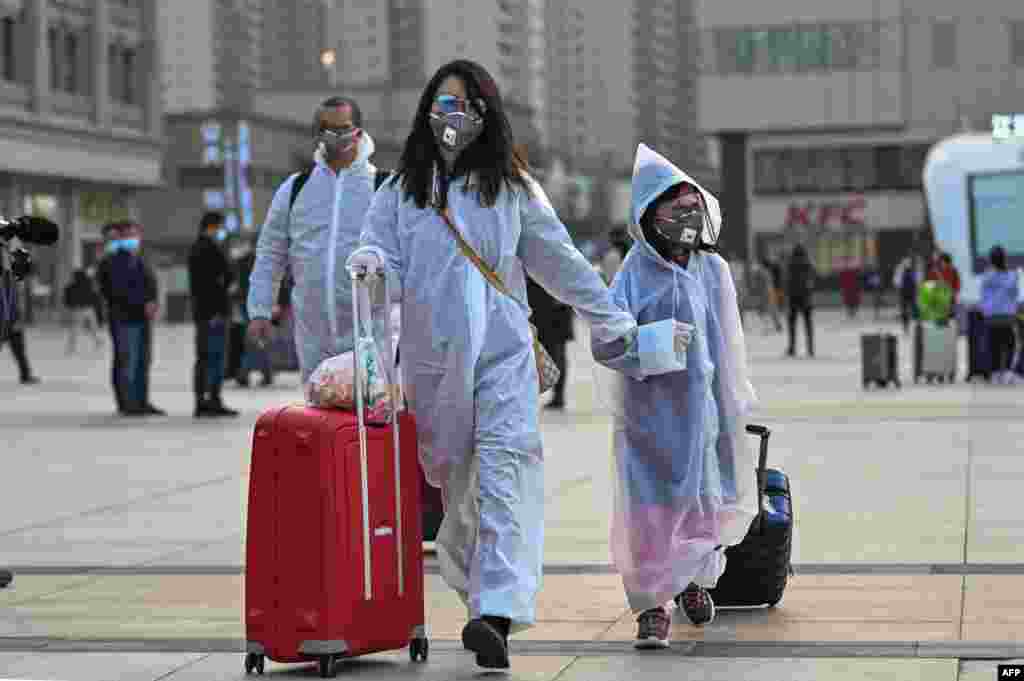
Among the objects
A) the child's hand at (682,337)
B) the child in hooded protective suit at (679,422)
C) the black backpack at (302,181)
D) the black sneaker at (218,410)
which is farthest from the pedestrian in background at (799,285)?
the child's hand at (682,337)

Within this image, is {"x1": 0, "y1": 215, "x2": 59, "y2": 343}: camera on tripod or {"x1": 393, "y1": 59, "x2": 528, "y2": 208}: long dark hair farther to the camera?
{"x1": 0, "y1": 215, "x2": 59, "y2": 343}: camera on tripod

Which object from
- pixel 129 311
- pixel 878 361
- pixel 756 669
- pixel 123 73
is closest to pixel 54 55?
pixel 123 73

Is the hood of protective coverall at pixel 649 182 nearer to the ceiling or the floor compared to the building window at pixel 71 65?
nearer to the floor

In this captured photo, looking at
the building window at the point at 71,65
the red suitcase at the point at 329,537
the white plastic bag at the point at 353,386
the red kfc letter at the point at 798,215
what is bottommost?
the red suitcase at the point at 329,537

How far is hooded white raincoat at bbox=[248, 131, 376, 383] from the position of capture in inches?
383

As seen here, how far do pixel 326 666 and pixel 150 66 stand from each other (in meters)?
72.5

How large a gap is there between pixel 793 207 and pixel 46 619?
76413 millimetres

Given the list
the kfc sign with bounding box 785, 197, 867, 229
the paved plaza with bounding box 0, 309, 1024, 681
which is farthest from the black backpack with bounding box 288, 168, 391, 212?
the kfc sign with bounding box 785, 197, 867, 229

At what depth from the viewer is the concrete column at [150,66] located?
76.9 m

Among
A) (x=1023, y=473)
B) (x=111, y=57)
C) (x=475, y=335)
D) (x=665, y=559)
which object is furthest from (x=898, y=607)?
(x=111, y=57)

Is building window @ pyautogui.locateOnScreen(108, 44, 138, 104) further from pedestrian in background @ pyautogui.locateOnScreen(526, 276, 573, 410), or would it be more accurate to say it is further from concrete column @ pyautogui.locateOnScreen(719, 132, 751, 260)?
pedestrian in background @ pyautogui.locateOnScreen(526, 276, 573, 410)

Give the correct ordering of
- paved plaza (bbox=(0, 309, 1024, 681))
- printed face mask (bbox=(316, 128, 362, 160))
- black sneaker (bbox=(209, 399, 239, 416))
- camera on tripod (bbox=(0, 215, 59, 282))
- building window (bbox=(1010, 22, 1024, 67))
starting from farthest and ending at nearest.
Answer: building window (bbox=(1010, 22, 1024, 67)) → black sneaker (bbox=(209, 399, 239, 416)) → printed face mask (bbox=(316, 128, 362, 160)) → camera on tripod (bbox=(0, 215, 59, 282)) → paved plaza (bbox=(0, 309, 1024, 681))

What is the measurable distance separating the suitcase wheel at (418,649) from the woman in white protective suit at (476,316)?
0.21m

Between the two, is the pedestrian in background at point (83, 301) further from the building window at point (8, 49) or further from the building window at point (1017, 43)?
the building window at point (1017, 43)
